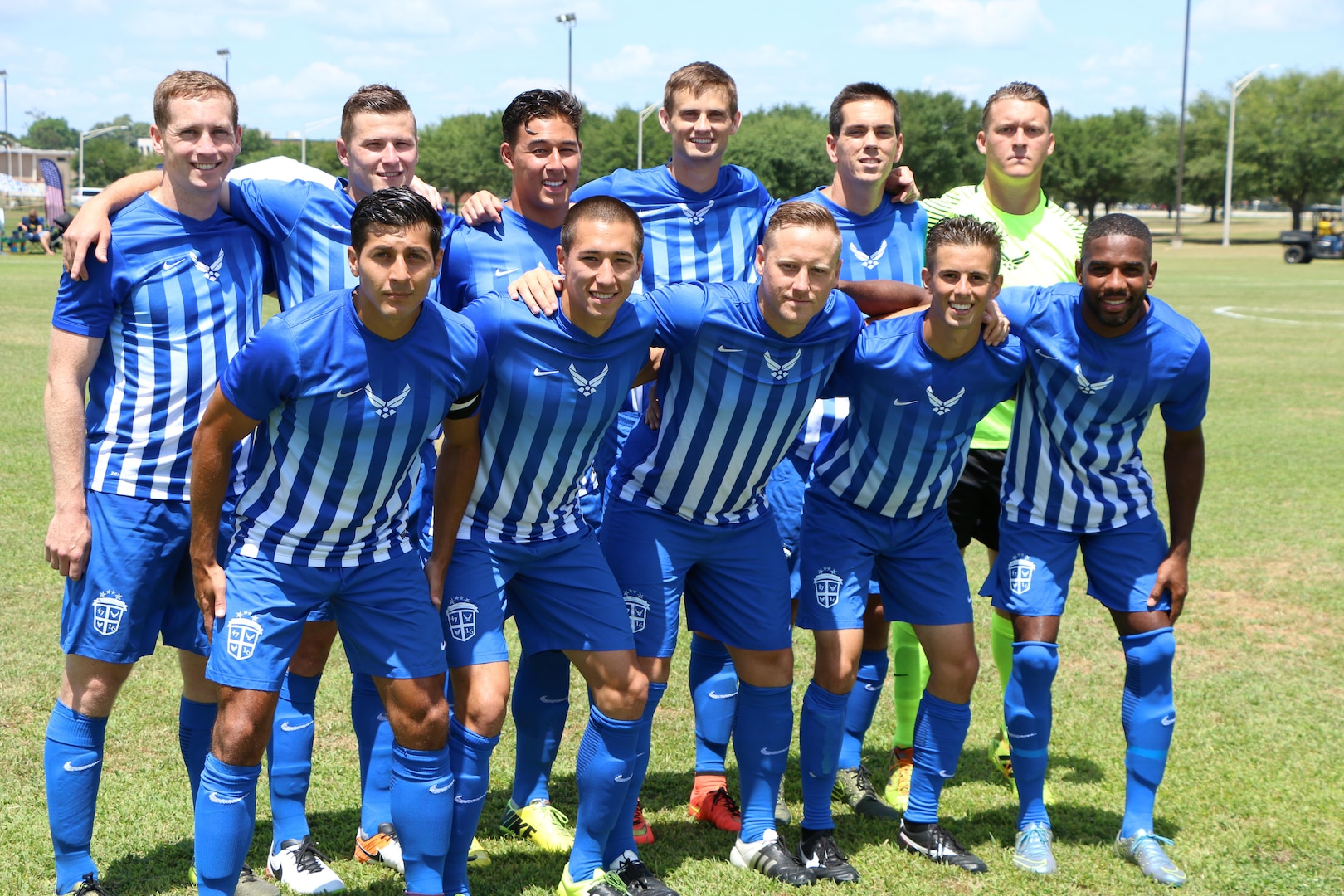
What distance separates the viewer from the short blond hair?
4016 mm

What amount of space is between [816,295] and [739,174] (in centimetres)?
118

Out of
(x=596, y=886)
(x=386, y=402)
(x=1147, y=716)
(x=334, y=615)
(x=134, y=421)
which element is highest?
(x=386, y=402)

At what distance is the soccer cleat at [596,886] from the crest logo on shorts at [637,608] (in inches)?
32.5

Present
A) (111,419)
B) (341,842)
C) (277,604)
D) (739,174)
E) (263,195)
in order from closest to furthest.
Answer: (277,604) < (111,419) < (263,195) < (341,842) < (739,174)

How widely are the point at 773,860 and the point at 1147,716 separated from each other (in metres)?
1.48

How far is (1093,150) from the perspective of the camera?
81.6 metres

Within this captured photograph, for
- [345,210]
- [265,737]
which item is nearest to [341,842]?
[265,737]

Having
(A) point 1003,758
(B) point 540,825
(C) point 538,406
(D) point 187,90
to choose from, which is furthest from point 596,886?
(D) point 187,90

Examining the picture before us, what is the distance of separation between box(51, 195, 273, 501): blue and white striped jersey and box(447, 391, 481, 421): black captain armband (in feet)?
2.71

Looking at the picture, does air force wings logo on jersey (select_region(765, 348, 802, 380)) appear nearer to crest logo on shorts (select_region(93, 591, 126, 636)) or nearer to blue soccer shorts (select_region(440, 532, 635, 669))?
blue soccer shorts (select_region(440, 532, 635, 669))

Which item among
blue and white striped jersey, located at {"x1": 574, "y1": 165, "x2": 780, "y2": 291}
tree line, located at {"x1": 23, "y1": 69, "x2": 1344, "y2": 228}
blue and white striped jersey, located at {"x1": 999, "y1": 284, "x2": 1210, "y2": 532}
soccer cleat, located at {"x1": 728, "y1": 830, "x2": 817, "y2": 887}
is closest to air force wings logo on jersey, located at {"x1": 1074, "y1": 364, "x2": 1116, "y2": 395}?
blue and white striped jersey, located at {"x1": 999, "y1": 284, "x2": 1210, "y2": 532}

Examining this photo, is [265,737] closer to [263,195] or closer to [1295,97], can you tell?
[263,195]

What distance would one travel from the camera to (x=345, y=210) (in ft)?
14.7

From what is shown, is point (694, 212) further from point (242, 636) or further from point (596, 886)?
point (596, 886)
